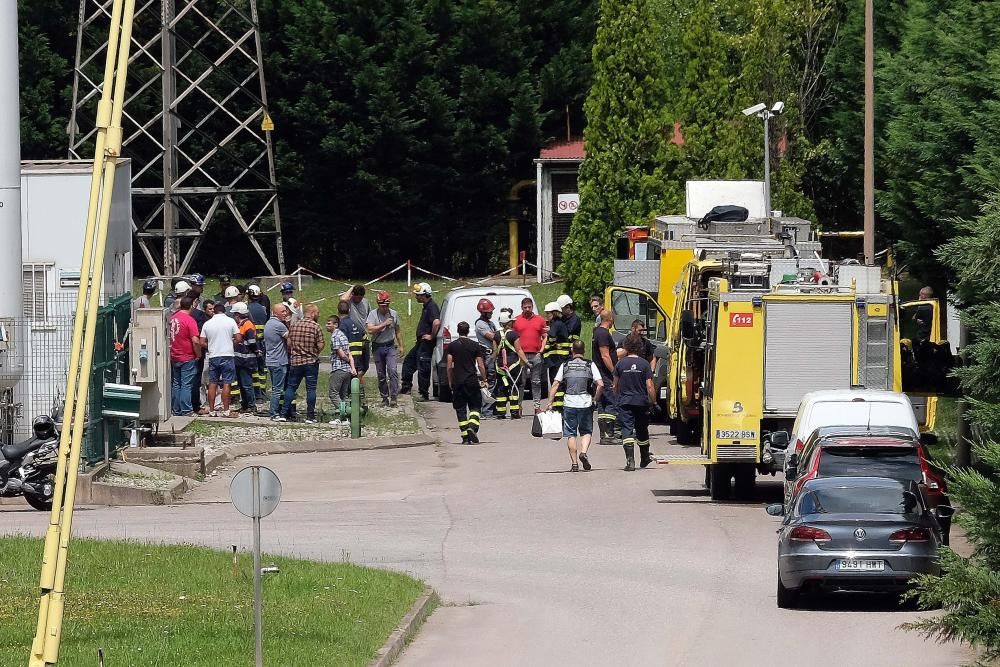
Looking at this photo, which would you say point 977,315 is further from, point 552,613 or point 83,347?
point 83,347

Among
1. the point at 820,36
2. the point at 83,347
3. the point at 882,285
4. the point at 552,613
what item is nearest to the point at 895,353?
the point at 882,285

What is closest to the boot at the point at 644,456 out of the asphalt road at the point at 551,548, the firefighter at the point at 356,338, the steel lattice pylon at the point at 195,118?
the asphalt road at the point at 551,548

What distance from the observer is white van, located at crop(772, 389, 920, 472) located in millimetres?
18547

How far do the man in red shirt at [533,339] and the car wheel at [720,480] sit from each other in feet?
26.5

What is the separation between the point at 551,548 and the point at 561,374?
565 centimetres

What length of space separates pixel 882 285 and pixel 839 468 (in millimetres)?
5246

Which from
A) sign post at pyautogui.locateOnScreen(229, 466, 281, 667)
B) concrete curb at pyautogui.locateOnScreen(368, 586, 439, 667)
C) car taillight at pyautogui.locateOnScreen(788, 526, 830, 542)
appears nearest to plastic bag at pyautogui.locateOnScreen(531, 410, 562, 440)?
concrete curb at pyautogui.locateOnScreen(368, 586, 439, 667)

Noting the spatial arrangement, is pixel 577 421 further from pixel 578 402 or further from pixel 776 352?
pixel 776 352

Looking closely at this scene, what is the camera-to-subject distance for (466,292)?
3169cm

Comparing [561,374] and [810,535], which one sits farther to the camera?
[561,374]

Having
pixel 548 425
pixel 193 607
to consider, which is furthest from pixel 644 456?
pixel 193 607

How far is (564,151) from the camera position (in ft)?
177

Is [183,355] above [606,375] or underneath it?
above

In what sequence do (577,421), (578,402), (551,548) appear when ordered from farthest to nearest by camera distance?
(577,421)
(578,402)
(551,548)
